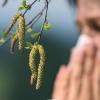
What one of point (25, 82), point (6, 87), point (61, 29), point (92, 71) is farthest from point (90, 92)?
point (25, 82)

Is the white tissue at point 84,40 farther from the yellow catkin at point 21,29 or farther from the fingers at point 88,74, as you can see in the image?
the yellow catkin at point 21,29

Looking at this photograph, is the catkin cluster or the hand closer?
the hand

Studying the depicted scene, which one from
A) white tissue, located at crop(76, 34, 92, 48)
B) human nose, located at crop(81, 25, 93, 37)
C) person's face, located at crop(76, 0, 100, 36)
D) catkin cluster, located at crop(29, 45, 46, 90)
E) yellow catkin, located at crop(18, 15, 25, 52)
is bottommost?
white tissue, located at crop(76, 34, 92, 48)

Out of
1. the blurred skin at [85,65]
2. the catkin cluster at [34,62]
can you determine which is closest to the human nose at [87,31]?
the blurred skin at [85,65]

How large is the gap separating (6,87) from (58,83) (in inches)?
453

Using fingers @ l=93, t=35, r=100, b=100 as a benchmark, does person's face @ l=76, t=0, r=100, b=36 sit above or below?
above

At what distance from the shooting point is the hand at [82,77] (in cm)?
83

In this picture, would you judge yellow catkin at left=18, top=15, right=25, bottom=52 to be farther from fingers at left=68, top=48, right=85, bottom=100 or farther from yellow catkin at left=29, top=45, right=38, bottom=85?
fingers at left=68, top=48, right=85, bottom=100

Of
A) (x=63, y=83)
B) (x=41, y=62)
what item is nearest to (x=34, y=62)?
(x=41, y=62)

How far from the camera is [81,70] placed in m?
0.84

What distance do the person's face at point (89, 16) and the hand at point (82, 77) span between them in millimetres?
22

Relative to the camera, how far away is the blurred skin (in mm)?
827

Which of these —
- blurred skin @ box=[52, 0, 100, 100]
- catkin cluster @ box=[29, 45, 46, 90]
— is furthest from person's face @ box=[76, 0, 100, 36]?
catkin cluster @ box=[29, 45, 46, 90]

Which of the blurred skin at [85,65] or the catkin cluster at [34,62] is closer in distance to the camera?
the blurred skin at [85,65]
